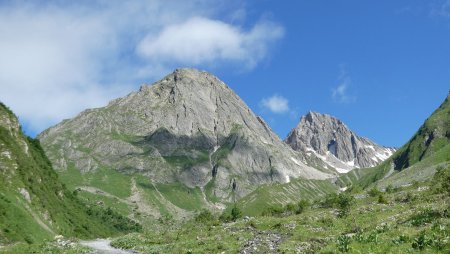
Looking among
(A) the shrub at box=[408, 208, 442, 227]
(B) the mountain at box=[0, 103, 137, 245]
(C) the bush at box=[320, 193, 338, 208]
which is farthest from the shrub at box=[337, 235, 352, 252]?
(C) the bush at box=[320, 193, 338, 208]

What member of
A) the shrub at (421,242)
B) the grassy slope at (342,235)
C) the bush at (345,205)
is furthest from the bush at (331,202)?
the shrub at (421,242)

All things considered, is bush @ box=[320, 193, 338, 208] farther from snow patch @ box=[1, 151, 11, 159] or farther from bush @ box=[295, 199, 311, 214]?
snow patch @ box=[1, 151, 11, 159]

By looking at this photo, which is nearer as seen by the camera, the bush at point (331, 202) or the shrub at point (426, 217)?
Result: the shrub at point (426, 217)

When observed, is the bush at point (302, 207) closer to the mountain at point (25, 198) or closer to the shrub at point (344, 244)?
the mountain at point (25, 198)

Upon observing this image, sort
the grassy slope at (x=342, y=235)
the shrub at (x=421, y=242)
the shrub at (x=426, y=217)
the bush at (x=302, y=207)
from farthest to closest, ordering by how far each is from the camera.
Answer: the bush at (x=302, y=207) < the shrub at (x=426, y=217) < the grassy slope at (x=342, y=235) < the shrub at (x=421, y=242)

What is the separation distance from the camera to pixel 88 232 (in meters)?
111

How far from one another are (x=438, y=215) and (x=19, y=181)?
7149 cm

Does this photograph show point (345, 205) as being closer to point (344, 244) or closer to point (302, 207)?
point (344, 244)

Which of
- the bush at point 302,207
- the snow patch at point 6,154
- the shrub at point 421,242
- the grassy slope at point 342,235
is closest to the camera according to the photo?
the shrub at point 421,242

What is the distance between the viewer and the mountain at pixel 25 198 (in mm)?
62059

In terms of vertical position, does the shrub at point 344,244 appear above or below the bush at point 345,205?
below

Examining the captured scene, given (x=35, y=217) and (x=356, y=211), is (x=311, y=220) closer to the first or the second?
(x=356, y=211)

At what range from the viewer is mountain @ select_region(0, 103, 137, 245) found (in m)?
62.1

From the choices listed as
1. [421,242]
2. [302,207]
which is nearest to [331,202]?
[302,207]
